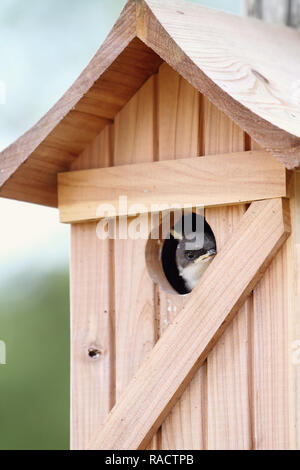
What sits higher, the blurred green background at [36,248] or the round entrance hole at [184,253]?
the blurred green background at [36,248]

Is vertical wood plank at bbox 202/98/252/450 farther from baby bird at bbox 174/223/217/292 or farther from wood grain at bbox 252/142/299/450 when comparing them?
baby bird at bbox 174/223/217/292

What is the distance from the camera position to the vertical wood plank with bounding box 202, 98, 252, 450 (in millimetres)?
2277

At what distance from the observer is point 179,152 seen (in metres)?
2.40

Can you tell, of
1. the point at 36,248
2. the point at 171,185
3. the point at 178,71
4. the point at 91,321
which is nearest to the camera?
the point at 178,71

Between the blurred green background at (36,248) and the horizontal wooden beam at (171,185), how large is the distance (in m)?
2.69

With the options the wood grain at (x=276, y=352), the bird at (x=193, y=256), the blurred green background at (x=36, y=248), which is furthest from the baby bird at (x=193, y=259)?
the blurred green background at (x=36, y=248)

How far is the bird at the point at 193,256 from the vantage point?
256cm

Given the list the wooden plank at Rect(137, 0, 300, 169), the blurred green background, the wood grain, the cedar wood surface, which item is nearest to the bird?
the cedar wood surface

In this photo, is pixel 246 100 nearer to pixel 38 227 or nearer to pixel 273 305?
pixel 273 305

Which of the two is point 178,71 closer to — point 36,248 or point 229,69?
point 229,69

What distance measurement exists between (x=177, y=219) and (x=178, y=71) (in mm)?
428

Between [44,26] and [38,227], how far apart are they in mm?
1199

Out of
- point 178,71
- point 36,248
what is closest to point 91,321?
point 178,71

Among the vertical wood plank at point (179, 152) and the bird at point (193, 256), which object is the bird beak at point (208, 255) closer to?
the bird at point (193, 256)
